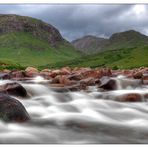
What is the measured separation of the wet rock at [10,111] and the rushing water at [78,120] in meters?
0.15

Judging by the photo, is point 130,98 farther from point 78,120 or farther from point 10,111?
point 10,111

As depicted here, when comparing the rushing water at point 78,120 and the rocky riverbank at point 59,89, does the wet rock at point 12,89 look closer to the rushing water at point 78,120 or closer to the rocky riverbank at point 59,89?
the rocky riverbank at point 59,89

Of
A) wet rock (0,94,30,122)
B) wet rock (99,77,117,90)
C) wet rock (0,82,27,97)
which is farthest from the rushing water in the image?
wet rock (99,77,117,90)

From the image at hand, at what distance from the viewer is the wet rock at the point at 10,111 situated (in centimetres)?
658

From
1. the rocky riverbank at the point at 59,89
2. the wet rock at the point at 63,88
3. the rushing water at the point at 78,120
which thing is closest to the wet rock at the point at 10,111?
the rocky riverbank at the point at 59,89

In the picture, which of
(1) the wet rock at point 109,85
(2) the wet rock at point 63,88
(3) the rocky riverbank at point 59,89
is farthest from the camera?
(1) the wet rock at point 109,85

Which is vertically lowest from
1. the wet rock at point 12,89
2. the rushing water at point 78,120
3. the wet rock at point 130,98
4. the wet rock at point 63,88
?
the rushing water at point 78,120

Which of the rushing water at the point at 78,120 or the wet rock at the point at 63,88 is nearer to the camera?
the rushing water at the point at 78,120

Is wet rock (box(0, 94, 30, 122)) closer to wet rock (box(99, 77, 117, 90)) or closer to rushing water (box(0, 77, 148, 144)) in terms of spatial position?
rushing water (box(0, 77, 148, 144))

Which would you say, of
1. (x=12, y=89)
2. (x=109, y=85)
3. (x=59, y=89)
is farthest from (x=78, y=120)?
(x=109, y=85)

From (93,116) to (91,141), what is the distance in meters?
2.28

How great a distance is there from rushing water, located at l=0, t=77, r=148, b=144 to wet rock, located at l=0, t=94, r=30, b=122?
0.15 m

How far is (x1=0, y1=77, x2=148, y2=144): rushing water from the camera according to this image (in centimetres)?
580

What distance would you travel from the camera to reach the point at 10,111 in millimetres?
6617
